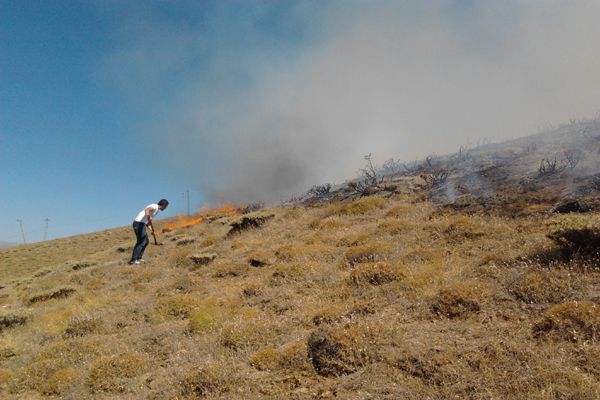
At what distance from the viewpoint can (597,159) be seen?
1611 centimetres

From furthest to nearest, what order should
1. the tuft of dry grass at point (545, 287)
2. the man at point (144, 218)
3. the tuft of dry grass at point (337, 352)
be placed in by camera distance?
the man at point (144, 218), the tuft of dry grass at point (545, 287), the tuft of dry grass at point (337, 352)

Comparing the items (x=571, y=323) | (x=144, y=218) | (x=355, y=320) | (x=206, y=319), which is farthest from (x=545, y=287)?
(x=144, y=218)

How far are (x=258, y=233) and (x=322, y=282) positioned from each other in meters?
8.92

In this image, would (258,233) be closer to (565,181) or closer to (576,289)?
(565,181)

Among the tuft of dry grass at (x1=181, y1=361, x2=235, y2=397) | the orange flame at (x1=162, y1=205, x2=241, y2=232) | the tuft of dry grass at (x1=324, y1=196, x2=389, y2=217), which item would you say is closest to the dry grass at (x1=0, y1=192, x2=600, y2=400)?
the tuft of dry grass at (x1=181, y1=361, x2=235, y2=397)

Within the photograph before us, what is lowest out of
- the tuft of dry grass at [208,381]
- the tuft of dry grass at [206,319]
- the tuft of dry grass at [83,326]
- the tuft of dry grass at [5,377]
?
the tuft of dry grass at [208,381]

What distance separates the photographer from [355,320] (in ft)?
24.0

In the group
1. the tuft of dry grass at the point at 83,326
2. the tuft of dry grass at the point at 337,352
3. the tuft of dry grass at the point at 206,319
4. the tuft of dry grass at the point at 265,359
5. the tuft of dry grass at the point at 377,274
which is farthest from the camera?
the tuft of dry grass at the point at 83,326

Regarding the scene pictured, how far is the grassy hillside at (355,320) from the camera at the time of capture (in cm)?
550

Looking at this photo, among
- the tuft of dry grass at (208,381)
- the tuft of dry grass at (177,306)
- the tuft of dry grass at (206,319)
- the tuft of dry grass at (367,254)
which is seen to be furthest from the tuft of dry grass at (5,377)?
the tuft of dry grass at (367,254)

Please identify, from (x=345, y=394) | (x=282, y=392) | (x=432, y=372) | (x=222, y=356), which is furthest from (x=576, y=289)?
(x=222, y=356)

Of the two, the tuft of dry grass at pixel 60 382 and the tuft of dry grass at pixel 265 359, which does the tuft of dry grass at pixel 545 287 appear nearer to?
the tuft of dry grass at pixel 265 359

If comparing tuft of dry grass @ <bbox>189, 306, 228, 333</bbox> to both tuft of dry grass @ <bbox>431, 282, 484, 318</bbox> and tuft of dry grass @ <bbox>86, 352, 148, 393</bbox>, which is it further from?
tuft of dry grass @ <bbox>431, 282, 484, 318</bbox>

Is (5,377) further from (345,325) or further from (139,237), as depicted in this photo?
(139,237)
